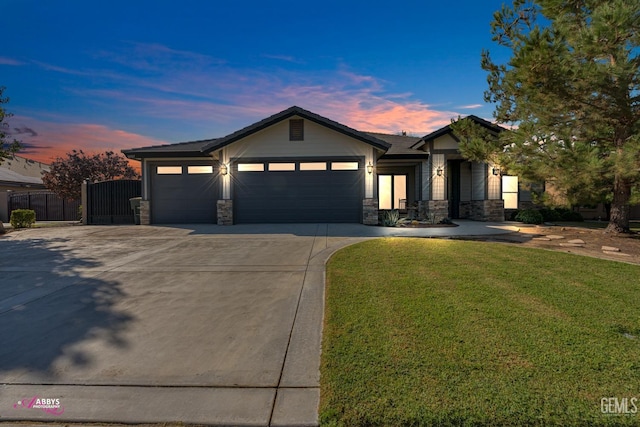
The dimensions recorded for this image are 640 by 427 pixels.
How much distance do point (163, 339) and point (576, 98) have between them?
1098 centimetres

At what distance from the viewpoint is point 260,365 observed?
2.68 metres

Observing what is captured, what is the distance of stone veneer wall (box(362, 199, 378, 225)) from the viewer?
43.3ft

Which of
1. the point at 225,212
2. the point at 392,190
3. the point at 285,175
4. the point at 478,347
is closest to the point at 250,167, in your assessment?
the point at 285,175

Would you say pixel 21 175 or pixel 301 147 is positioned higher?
pixel 21 175

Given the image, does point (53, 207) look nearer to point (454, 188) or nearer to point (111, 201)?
point (111, 201)

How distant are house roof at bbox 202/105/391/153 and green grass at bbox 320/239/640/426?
8.70 m

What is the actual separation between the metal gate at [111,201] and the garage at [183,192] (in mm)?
1831

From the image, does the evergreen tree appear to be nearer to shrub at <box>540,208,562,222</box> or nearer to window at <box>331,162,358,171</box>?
window at <box>331,162,358,171</box>

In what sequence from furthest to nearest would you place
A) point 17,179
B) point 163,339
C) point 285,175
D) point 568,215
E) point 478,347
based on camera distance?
point 17,179
point 568,215
point 285,175
point 163,339
point 478,347

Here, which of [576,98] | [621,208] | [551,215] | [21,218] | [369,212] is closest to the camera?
[576,98]

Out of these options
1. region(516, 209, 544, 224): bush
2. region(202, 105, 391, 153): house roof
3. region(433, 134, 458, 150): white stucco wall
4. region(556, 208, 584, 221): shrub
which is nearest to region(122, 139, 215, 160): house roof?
Result: region(202, 105, 391, 153): house roof

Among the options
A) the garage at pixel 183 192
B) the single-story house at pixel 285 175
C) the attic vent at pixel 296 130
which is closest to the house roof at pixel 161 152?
the single-story house at pixel 285 175

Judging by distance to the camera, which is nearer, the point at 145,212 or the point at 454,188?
the point at 145,212

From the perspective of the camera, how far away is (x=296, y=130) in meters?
13.6
